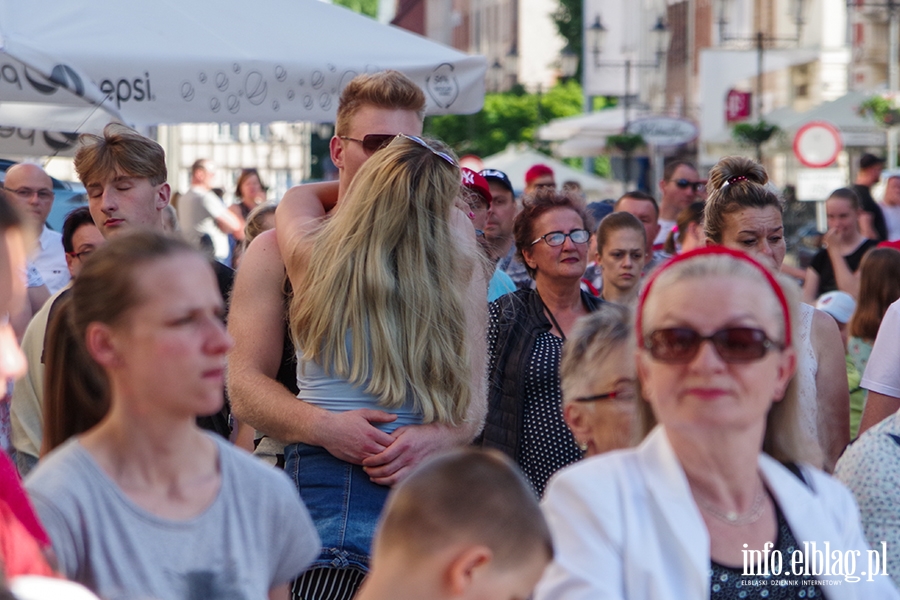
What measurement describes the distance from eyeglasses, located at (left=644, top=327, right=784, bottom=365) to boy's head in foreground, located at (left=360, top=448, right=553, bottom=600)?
21.2 inches

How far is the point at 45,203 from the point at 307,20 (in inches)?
73.7

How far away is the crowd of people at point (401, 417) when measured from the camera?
2.39m

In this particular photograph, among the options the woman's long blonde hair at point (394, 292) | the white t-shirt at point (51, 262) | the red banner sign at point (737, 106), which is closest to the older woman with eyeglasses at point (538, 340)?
the woman's long blonde hair at point (394, 292)

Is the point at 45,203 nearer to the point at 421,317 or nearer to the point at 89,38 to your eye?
the point at 89,38

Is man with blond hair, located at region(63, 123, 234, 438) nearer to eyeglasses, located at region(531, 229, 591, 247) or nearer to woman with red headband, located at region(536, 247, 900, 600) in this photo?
eyeglasses, located at region(531, 229, 591, 247)

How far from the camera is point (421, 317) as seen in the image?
12.0 ft

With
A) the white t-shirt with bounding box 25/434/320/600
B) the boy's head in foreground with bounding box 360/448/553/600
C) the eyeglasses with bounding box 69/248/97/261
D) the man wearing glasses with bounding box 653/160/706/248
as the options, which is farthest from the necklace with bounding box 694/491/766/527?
the man wearing glasses with bounding box 653/160/706/248

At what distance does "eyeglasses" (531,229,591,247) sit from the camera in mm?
5609

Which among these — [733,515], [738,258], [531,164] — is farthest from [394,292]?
[531,164]

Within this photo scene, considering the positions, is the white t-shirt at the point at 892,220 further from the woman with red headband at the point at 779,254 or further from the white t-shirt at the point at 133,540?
the white t-shirt at the point at 133,540

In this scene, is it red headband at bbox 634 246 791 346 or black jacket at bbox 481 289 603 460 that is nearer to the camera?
red headband at bbox 634 246 791 346

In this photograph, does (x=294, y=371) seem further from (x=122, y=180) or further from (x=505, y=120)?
(x=505, y=120)

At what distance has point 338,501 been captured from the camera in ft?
11.8

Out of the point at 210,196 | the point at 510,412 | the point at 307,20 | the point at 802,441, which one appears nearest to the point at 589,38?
the point at 210,196
